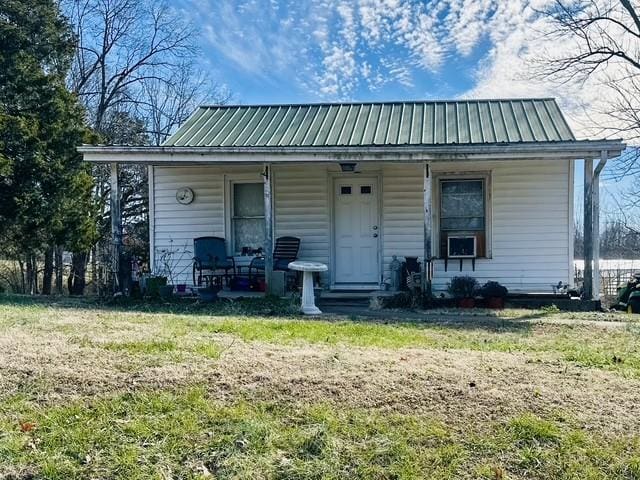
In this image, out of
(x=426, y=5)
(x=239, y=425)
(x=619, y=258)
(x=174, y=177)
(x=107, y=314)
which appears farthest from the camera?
(x=619, y=258)

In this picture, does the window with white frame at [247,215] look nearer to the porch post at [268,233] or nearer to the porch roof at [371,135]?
the porch roof at [371,135]

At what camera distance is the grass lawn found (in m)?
2.86

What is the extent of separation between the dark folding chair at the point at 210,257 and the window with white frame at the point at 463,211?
4053 mm

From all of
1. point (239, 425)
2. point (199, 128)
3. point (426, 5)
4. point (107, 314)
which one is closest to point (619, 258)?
point (426, 5)

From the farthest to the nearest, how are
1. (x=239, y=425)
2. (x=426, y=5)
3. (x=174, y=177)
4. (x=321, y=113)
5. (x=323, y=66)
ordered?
1. (x=323, y=66)
2. (x=426, y=5)
3. (x=321, y=113)
4. (x=174, y=177)
5. (x=239, y=425)

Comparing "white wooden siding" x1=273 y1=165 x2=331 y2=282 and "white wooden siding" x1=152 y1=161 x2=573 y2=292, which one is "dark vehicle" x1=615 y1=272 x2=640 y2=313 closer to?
"white wooden siding" x1=152 y1=161 x2=573 y2=292

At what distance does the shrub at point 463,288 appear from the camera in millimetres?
9094

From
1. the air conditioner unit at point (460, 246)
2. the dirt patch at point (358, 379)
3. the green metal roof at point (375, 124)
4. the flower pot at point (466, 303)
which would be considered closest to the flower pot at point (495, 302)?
the flower pot at point (466, 303)

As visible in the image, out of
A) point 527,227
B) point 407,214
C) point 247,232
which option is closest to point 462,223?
point 407,214

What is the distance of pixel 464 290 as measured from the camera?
9.09 meters

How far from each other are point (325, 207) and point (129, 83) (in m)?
14.0

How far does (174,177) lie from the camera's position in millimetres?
10586

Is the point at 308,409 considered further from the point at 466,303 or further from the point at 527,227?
the point at 527,227

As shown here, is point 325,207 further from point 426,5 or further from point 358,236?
point 426,5
